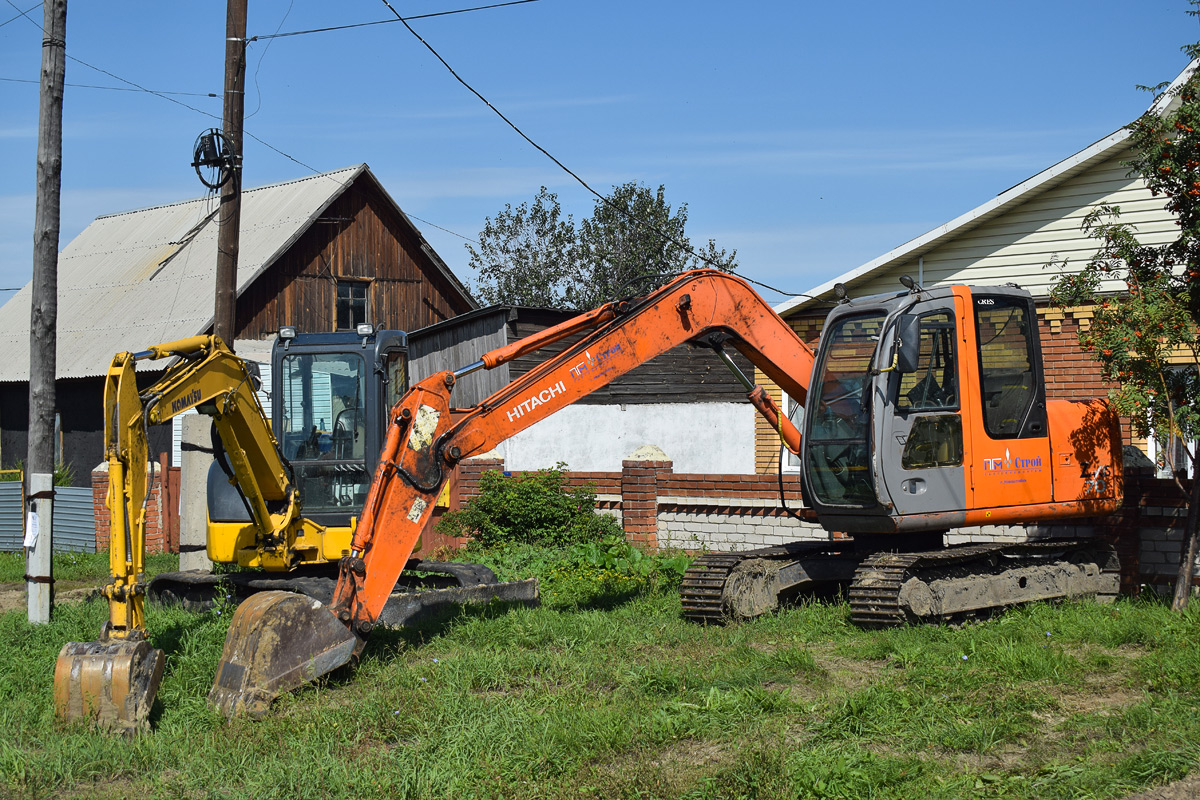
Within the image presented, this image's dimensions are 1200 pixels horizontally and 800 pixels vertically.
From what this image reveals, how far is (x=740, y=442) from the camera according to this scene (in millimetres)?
20688

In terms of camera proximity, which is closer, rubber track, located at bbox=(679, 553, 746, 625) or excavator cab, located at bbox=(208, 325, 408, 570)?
rubber track, located at bbox=(679, 553, 746, 625)

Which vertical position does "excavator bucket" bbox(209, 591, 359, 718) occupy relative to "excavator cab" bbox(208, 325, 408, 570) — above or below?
below

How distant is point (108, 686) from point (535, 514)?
7.80 m

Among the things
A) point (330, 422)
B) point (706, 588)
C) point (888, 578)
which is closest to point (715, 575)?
point (706, 588)

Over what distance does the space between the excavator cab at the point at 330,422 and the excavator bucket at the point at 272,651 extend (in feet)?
10.1

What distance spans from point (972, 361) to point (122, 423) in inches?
253

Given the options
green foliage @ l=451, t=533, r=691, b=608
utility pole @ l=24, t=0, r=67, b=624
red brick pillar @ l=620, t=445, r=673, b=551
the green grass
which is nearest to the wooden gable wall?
green foliage @ l=451, t=533, r=691, b=608

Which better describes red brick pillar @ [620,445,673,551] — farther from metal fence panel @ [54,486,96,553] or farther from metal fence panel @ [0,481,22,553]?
metal fence panel @ [0,481,22,553]

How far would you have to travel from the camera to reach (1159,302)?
8.79 m

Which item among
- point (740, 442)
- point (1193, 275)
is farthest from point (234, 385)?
point (740, 442)

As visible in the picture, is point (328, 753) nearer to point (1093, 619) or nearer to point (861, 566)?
point (861, 566)

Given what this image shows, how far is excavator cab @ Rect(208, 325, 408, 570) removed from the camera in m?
10.4

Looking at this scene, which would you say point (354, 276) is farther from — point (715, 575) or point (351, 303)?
point (715, 575)

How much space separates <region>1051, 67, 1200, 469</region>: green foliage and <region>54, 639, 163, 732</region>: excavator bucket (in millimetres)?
7551
